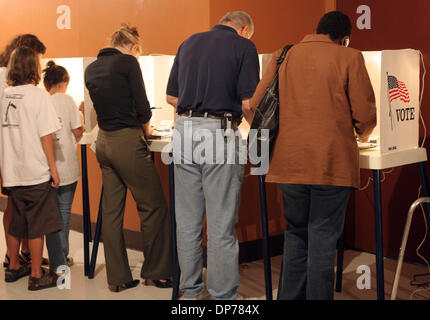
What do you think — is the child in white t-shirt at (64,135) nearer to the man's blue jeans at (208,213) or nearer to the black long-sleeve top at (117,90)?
the black long-sleeve top at (117,90)

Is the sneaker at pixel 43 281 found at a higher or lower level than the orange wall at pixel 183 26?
lower

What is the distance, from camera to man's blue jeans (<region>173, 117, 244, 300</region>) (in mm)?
3078

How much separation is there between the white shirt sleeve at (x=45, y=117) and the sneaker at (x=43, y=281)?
2.76 feet

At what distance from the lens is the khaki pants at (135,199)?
3.48m

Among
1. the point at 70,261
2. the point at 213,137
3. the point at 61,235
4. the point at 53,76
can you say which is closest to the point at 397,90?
the point at 213,137

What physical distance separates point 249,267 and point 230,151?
1276mm

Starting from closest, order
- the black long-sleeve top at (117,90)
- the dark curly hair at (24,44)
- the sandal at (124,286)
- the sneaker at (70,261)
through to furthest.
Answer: the black long-sleeve top at (117,90), the sandal at (124,286), the dark curly hair at (24,44), the sneaker at (70,261)

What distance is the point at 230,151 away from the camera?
3.06 m

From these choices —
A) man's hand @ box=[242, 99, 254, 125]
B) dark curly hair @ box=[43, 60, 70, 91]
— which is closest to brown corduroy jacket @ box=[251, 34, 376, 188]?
man's hand @ box=[242, 99, 254, 125]

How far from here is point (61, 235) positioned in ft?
13.1

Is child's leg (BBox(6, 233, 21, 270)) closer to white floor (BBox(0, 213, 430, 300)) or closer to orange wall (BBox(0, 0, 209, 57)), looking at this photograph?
white floor (BBox(0, 213, 430, 300))

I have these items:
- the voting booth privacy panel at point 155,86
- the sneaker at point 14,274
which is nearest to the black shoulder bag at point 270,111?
the voting booth privacy panel at point 155,86

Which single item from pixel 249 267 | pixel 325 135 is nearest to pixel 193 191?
pixel 325 135
